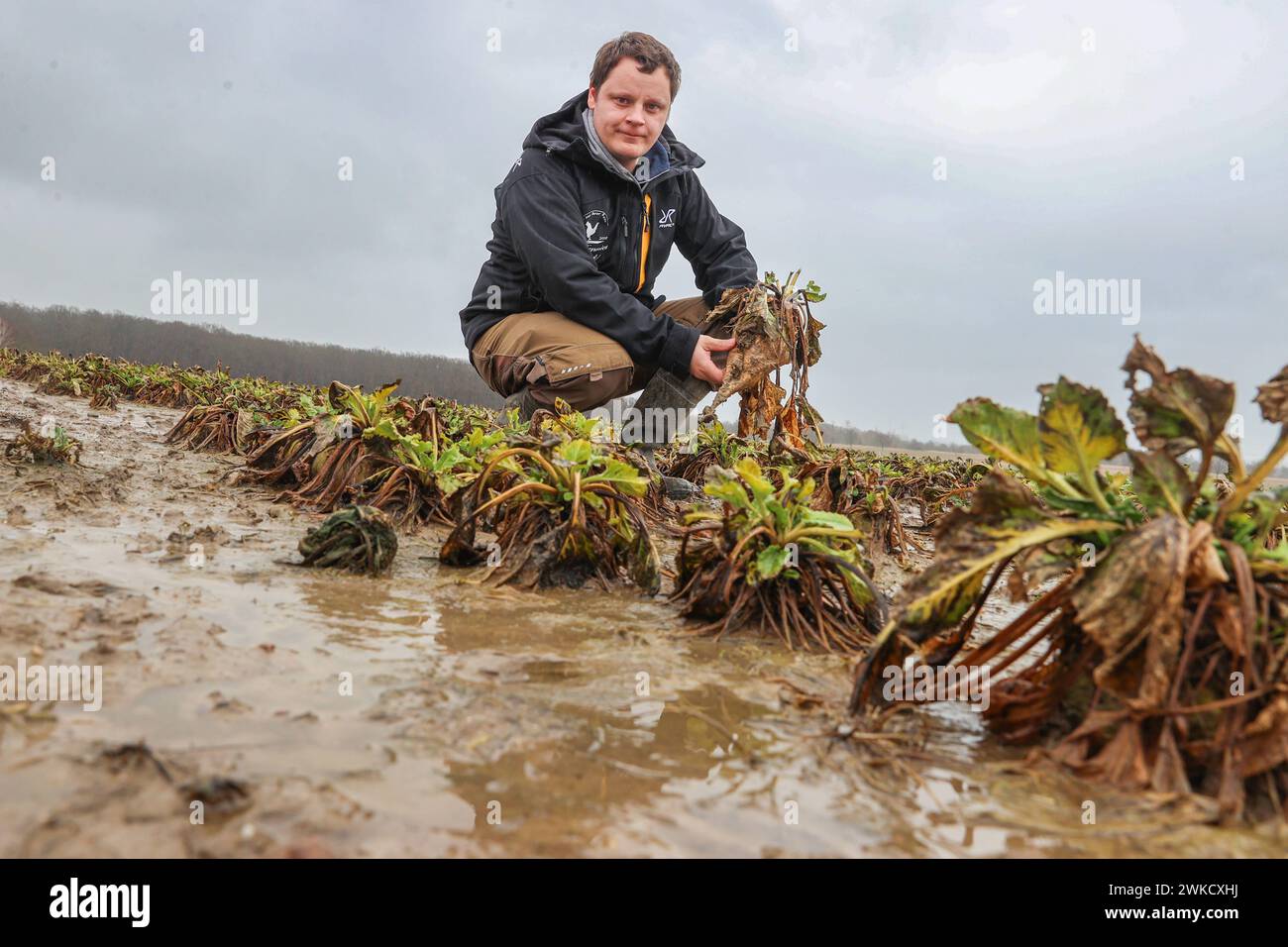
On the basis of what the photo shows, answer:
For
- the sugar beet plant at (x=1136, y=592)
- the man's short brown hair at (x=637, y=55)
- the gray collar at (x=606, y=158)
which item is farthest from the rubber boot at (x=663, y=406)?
the sugar beet plant at (x=1136, y=592)

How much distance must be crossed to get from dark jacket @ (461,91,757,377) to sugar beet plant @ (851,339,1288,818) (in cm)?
338

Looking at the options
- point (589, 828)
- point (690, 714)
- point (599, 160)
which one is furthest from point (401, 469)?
point (589, 828)

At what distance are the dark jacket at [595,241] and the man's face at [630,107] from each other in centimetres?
15

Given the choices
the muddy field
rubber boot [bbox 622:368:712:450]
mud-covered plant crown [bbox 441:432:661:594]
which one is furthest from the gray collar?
the muddy field

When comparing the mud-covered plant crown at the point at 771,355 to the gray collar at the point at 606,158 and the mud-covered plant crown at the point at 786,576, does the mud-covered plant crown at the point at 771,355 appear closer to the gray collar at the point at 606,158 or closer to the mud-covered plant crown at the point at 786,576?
the gray collar at the point at 606,158

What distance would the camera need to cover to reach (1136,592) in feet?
5.02

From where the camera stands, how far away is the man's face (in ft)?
16.5

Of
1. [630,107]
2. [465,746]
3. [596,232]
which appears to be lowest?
[465,746]

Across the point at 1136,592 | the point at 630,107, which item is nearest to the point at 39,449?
the point at 630,107

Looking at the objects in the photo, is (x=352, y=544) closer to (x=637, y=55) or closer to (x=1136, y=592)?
(x=1136, y=592)

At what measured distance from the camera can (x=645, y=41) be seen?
5.04 meters

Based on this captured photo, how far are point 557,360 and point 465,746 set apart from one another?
385 cm

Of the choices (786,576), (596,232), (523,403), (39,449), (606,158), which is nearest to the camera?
(786,576)
